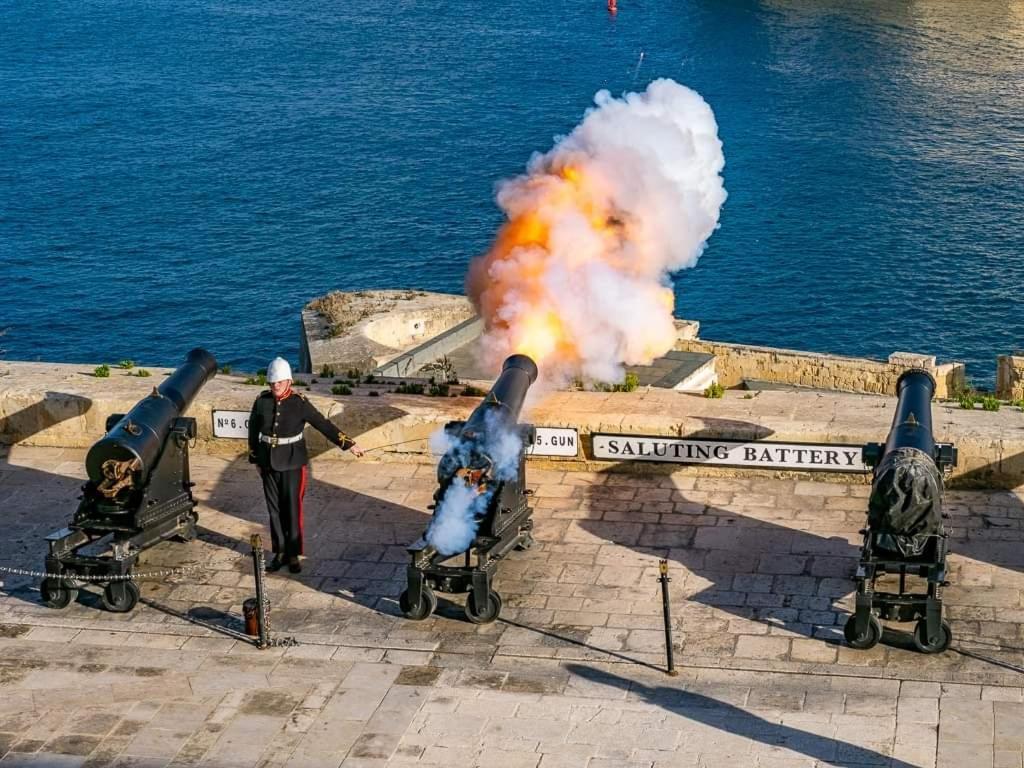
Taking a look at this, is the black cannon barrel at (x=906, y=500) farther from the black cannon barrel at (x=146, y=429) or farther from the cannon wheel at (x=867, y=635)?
the black cannon barrel at (x=146, y=429)

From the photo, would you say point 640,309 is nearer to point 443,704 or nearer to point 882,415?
point 882,415

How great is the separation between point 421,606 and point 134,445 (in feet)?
10.8

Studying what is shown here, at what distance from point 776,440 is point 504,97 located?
73.7 meters

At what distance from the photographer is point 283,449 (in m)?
16.8

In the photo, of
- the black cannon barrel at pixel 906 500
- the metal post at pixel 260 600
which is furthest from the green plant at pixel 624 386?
the metal post at pixel 260 600

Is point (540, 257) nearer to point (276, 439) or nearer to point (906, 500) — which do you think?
point (276, 439)

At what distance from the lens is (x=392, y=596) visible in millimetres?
16094

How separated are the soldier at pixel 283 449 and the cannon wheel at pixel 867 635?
5398mm

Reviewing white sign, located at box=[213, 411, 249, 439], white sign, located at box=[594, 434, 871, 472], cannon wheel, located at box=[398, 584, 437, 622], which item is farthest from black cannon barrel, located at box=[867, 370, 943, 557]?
white sign, located at box=[213, 411, 249, 439]

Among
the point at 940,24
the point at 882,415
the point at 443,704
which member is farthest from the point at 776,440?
the point at 940,24

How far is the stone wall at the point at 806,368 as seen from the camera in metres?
41.3

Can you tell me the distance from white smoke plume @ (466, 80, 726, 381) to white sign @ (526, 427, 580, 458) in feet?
4.75

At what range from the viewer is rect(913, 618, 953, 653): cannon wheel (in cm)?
1427

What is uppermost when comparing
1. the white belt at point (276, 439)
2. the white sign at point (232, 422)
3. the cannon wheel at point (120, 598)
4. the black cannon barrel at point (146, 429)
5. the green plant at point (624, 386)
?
the black cannon barrel at point (146, 429)
